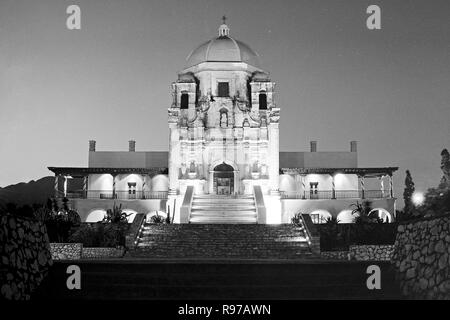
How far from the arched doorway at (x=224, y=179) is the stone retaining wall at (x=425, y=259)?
3015 centimetres

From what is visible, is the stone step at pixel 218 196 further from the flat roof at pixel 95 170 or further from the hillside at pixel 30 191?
the hillside at pixel 30 191

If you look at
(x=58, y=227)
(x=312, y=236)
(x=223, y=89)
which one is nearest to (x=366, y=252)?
(x=312, y=236)

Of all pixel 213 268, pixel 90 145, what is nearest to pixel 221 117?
pixel 90 145

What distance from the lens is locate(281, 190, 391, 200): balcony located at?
45.0 m

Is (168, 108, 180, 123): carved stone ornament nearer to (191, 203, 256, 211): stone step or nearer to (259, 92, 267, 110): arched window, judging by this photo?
(259, 92, 267, 110): arched window

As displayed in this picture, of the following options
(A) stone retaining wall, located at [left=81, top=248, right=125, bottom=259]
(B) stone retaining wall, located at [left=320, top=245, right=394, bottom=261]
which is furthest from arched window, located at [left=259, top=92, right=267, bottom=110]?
(B) stone retaining wall, located at [left=320, top=245, right=394, bottom=261]

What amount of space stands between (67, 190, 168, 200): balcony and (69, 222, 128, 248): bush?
17.5 m

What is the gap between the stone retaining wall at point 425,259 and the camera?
11.6 meters

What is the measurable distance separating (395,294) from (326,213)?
31423 millimetres

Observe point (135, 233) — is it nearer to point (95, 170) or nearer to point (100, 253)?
point (100, 253)

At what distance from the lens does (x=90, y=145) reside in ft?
170

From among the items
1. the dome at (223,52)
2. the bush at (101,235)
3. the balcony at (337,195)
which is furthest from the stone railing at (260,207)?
the bush at (101,235)
